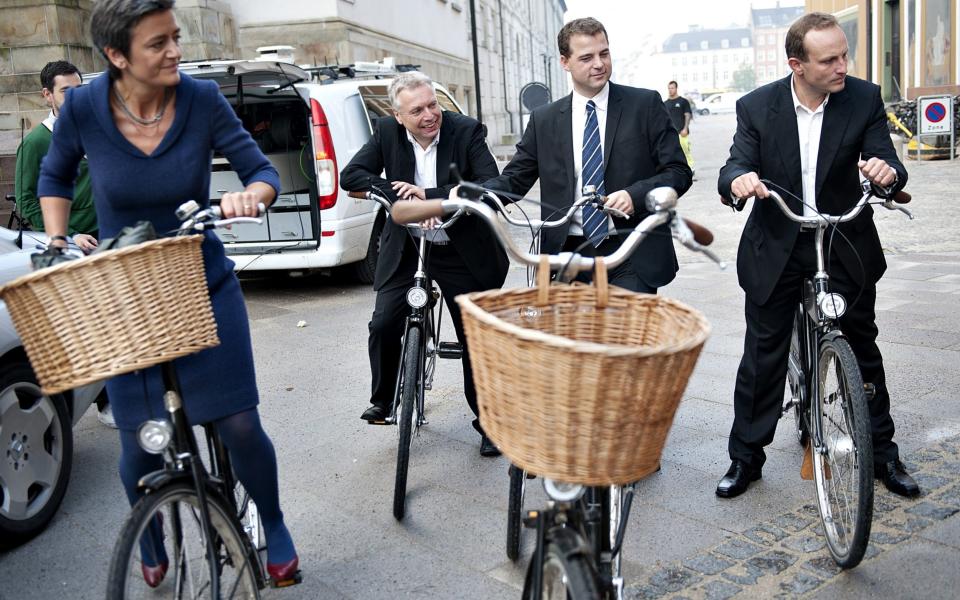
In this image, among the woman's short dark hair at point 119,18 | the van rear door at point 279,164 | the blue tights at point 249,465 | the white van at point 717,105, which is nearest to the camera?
the woman's short dark hair at point 119,18

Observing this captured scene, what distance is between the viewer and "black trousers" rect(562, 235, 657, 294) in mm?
4602

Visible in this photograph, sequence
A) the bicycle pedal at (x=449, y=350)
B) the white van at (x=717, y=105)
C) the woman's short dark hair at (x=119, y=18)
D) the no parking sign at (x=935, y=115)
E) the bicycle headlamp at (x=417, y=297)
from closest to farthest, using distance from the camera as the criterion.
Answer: the woman's short dark hair at (x=119, y=18)
the bicycle headlamp at (x=417, y=297)
the bicycle pedal at (x=449, y=350)
the no parking sign at (x=935, y=115)
the white van at (x=717, y=105)

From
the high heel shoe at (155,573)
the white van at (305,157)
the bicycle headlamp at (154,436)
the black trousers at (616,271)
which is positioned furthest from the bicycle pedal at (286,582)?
the white van at (305,157)

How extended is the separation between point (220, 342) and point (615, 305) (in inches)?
47.7

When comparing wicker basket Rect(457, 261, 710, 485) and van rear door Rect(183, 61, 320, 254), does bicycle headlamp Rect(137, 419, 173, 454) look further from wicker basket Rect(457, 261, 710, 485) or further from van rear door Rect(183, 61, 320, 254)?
van rear door Rect(183, 61, 320, 254)

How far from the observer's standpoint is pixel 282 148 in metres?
10.6

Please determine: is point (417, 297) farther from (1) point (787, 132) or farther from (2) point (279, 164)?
(2) point (279, 164)

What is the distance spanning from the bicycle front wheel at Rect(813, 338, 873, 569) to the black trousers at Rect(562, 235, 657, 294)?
2.79ft

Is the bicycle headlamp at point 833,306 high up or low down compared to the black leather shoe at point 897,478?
up

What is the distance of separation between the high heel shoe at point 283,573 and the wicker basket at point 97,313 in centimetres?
103

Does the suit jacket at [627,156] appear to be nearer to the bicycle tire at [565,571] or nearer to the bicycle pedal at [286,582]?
the bicycle pedal at [286,582]

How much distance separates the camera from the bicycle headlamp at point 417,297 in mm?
4816

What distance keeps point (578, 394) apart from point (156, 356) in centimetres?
119

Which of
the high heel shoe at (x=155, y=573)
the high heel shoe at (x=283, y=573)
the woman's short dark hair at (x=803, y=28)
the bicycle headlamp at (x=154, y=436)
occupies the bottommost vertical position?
the high heel shoe at (x=283, y=573)
